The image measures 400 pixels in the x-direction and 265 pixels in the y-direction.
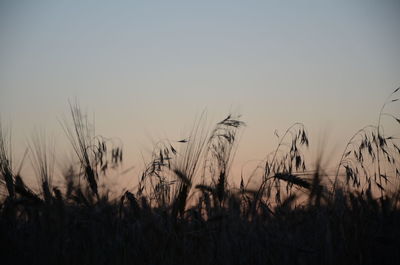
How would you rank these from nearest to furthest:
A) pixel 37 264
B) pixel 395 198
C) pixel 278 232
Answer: pixel 37 264 → pixel 278 232 → pixel 395 198

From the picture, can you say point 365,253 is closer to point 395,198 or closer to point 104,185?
point 395,198

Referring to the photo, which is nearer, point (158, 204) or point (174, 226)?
point (174, 226)

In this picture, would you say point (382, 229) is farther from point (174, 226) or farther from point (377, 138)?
point (174, 226)

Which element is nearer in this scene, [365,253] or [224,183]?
[365,253]

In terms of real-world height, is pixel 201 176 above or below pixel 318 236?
above

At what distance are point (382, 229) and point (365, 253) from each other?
24.3 inches

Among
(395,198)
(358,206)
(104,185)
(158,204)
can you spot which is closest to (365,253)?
(358,206)

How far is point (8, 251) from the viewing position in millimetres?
4355

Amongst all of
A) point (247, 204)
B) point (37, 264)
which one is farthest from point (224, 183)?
point (37, 264)

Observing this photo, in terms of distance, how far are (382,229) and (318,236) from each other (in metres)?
0.59

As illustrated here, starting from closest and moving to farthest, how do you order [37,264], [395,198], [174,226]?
1. [37,264]
2. [174,226]
3. [395,198]

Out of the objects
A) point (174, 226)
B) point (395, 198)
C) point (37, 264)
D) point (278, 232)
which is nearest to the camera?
point (37, 264)

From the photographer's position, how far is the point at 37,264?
4145 millimetres

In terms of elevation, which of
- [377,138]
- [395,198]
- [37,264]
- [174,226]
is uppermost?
[377,138]
